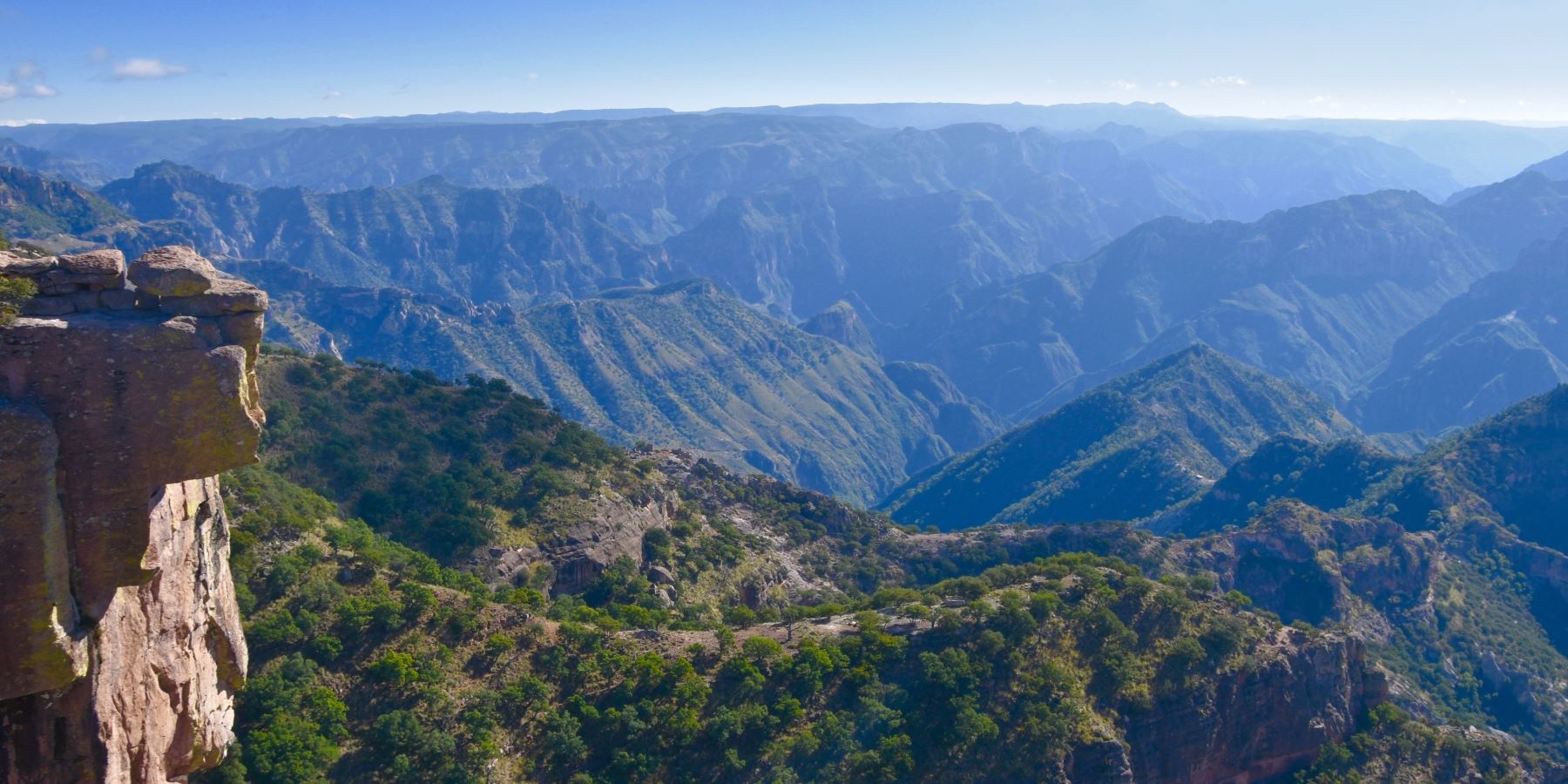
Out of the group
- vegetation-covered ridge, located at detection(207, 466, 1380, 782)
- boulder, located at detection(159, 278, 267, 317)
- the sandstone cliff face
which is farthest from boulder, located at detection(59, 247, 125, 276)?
the sandstone cliff face

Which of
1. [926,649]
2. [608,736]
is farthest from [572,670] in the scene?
[926,649]

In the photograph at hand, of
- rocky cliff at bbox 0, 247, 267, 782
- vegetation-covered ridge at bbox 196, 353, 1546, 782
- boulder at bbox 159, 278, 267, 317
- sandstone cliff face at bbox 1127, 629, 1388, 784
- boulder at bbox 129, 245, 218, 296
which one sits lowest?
sandstone cliff face at bbox 1127, 629, 1388, 784

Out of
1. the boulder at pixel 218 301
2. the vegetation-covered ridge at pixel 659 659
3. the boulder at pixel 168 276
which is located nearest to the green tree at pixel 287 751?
the vegetation-covered ridge at pixel 659 659

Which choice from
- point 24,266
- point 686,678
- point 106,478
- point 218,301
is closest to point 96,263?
point 24,266

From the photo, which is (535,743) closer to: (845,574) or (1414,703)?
(845,574)

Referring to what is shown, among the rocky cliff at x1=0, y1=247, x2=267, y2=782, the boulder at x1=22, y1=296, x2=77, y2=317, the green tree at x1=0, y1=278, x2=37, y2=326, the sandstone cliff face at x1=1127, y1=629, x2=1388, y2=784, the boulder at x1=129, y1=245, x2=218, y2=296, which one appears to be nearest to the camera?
the rocky cliff at x1=0, y1=247, x2=267, y2=782

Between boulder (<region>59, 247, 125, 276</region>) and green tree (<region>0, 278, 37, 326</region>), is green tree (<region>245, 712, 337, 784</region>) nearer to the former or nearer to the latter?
boulder (<region>59, 247, 125, 276</region>)
